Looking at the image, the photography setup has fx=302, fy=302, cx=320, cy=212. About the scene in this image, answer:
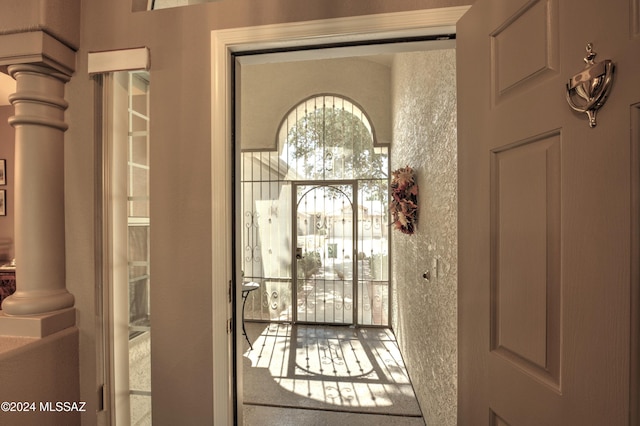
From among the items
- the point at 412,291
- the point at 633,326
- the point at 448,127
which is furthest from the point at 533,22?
the point at 412,291

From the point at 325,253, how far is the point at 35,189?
3.59 metres

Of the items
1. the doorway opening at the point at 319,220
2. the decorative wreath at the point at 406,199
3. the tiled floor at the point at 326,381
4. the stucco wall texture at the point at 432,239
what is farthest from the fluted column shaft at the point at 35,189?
the doorway opening at the point at 319,220

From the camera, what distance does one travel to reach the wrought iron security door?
4465 millimetres

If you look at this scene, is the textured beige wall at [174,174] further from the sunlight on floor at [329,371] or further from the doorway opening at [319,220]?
the doorway opening at [319,220]

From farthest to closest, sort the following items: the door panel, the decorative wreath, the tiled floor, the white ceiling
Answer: the white ceiling, the decorative wreath, the tiled floor, the door panel

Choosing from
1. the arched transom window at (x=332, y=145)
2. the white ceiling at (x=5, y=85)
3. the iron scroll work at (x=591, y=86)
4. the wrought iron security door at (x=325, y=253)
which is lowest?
the wrought iron security door at (x=325, y=253)

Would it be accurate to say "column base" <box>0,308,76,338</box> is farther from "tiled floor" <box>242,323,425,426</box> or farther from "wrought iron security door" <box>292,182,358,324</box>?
"wrought iron security door" <box>292,182,358,324</box>

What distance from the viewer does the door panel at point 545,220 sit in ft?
1.92

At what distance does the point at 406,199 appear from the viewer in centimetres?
280

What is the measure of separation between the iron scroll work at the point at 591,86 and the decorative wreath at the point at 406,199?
2053mm

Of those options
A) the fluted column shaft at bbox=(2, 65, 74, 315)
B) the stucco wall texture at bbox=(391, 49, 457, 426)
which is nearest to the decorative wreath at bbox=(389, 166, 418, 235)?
the stucco wall texture at bbox=(391, 49, 457, 426)

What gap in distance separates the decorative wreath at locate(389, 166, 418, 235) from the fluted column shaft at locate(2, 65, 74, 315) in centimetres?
243

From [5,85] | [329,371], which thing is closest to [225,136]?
[329,371]

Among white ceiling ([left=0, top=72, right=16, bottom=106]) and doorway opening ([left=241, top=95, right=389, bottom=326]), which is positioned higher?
white ceiling ([left=0, top=72, right=16, bottom=106])
